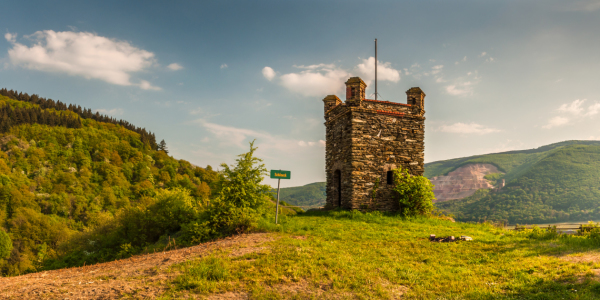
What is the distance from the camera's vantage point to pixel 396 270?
23.2ft

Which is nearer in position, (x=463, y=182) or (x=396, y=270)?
(x=396, y=270)

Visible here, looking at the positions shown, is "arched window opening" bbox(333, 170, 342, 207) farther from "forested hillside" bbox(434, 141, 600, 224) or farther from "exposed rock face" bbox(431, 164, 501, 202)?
"exposed rock face" bbox(431, 164, 501, 202)

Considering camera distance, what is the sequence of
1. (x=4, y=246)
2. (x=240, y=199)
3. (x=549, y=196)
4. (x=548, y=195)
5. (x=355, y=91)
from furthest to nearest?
(x=548, y=195)
(x=549, y=196)
(x=4, y=246)
(x=355, y=91)
(x=240, y=199)

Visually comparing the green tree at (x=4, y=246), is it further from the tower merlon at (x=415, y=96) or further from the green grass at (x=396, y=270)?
the tower merlon at (x=415, y=96)

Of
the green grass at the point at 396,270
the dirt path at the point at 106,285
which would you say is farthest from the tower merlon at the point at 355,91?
the dirt path at the point at 106,285

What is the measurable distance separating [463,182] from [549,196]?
5044 centimetres

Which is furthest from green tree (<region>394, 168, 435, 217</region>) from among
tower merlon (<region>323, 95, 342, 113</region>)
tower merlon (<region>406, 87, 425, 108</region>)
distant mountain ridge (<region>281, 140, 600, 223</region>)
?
distant mountain ridge (<region>281, 140, 600, 223</region>)

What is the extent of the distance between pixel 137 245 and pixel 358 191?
11049mm

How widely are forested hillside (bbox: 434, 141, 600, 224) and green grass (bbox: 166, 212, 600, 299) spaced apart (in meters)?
102

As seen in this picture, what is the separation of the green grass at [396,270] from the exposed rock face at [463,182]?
157 m

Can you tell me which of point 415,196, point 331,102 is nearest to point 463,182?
point 331,102

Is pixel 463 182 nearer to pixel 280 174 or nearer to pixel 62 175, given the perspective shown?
pixel 62 175

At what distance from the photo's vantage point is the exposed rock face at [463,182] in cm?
15675

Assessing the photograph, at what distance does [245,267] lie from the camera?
6.68 m
